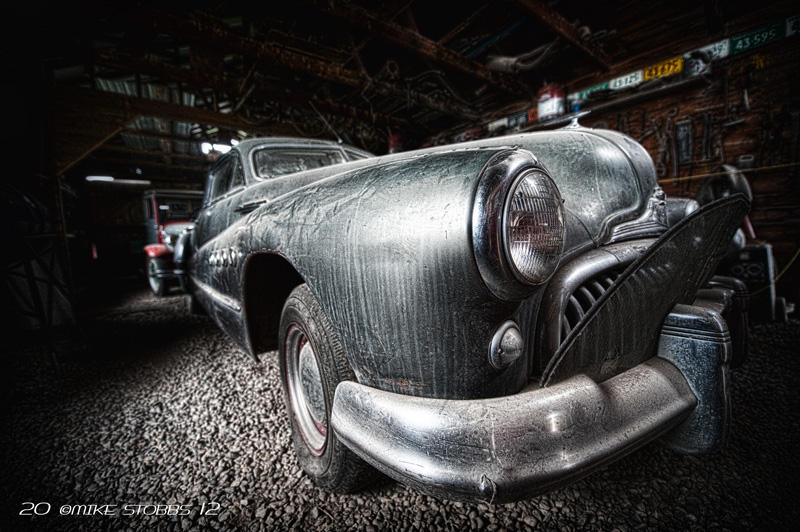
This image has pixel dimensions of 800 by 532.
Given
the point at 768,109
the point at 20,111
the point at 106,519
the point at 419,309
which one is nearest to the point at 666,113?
the point at 768,109

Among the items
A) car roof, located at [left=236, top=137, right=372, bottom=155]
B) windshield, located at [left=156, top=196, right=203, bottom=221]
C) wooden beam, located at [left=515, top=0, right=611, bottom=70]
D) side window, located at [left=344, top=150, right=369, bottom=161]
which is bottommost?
side window, located at [left=344, top=150, right=369, bottom=161]

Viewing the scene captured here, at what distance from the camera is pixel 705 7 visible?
12.8 feet

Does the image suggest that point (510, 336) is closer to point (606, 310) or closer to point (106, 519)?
point (606, 310)

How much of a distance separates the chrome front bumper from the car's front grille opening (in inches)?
7.0

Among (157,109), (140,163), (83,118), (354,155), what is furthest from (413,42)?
(140,163)

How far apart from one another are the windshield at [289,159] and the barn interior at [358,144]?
0.75m

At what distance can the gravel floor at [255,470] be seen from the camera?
43.3 inches

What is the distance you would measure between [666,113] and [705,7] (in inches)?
45.4

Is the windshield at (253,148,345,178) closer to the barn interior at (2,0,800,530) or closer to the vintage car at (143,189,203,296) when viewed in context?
the barn interior at (2,0,800,530)

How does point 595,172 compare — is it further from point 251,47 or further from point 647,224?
point 251,47

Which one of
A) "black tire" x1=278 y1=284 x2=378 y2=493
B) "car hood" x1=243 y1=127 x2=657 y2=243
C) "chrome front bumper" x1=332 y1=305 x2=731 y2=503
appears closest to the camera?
"chrome front bumper" x1=332 y1=305 x2=731 y2=503

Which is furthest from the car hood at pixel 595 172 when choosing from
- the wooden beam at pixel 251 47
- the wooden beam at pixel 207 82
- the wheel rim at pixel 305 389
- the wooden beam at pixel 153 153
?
the wooden beam at pixel 153 153

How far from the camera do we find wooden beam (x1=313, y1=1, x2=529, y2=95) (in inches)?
140

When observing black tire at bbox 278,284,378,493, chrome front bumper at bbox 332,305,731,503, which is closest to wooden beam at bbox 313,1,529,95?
black tire at bbox 278,284,378,493
